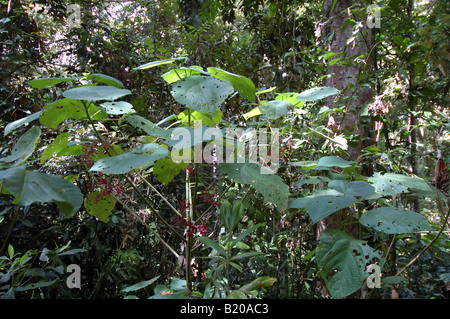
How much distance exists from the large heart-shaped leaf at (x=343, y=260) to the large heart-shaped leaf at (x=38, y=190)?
559 millimetres

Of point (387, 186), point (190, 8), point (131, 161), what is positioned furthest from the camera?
point (190, 8)

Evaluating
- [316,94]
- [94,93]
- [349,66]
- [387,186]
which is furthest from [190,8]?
[387,186]

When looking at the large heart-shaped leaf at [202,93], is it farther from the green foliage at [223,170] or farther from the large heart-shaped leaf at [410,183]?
the large heart-shaped leaf at [410,183]

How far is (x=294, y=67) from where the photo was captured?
83.9 inches

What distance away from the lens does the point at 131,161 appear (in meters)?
0.67

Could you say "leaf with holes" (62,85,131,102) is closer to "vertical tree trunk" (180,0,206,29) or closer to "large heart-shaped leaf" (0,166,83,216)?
"large heart-shaped leaf" (0,166,83,216)

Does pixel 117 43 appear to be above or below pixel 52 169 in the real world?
above

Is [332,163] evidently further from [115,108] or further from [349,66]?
[349,66]

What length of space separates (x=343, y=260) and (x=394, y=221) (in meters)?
0.15

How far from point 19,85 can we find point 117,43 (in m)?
0.97

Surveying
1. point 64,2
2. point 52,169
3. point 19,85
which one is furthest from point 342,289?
point 64,2

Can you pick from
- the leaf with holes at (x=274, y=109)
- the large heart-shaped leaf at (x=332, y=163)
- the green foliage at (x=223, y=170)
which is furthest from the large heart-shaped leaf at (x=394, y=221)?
the leaf with holes at (x=274, y=109)

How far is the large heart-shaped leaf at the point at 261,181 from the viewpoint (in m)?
0.74
